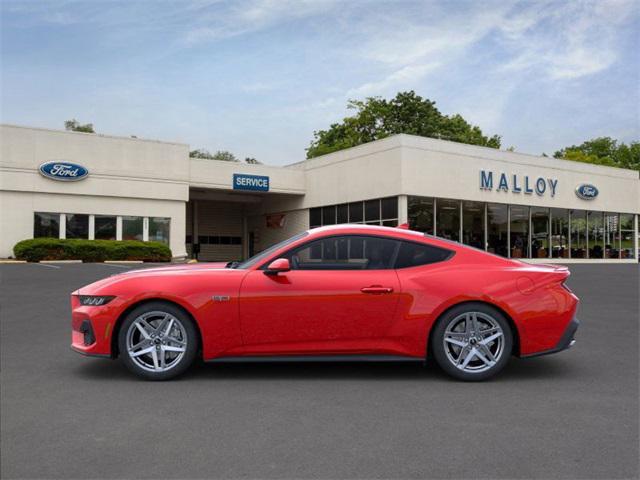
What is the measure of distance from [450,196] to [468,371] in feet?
90.8

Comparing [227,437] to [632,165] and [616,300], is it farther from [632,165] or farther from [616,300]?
[632,165]

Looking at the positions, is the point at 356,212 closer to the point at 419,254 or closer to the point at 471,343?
the point at 419,254

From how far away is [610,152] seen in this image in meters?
90.1

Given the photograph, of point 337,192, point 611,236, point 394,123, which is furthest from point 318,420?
point 394,123

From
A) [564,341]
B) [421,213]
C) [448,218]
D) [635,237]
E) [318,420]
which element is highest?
[421,213]

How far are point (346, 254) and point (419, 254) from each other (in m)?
0.68

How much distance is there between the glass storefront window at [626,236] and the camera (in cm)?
4259

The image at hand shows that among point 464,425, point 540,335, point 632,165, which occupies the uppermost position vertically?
point 632,165

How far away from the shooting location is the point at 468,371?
5211 millimetres

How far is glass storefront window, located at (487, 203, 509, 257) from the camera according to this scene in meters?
34.7

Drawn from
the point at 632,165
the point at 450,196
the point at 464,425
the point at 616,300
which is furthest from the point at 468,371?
the point at 632,165

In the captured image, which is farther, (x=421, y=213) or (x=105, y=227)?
(x=105, y=227)

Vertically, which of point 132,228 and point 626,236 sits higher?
point 132,228

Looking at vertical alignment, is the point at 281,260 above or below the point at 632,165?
below
